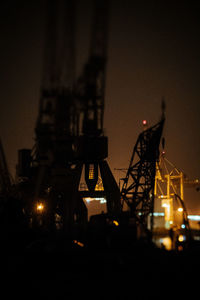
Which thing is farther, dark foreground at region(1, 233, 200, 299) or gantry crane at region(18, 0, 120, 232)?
gantry crane at region(18, 0, 120, 232)

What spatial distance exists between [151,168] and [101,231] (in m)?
10.8

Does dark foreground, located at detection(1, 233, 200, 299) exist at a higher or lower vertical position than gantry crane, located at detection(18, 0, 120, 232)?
lower

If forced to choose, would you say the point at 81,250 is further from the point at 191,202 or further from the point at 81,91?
the point at 191,202

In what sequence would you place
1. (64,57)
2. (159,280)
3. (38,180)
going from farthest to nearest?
(64,57) → (38,180) → (159,280)

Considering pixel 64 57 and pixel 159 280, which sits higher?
pixel 64 57

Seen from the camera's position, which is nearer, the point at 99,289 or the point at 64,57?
the point at 99,289

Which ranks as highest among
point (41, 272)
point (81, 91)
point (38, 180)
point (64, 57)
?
point (64, 57)

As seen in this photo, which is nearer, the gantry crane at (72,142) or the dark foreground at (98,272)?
the dark foreground at (98,272)

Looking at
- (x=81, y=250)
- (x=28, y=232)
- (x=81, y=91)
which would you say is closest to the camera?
(x=81, y=250)

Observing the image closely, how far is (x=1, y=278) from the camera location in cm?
1256

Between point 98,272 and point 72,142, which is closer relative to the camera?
point 98,272

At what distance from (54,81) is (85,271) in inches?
1042

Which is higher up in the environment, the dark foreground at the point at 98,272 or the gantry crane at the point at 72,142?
the gantry crane at the point at 72,142

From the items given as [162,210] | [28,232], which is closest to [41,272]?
[28,232]
